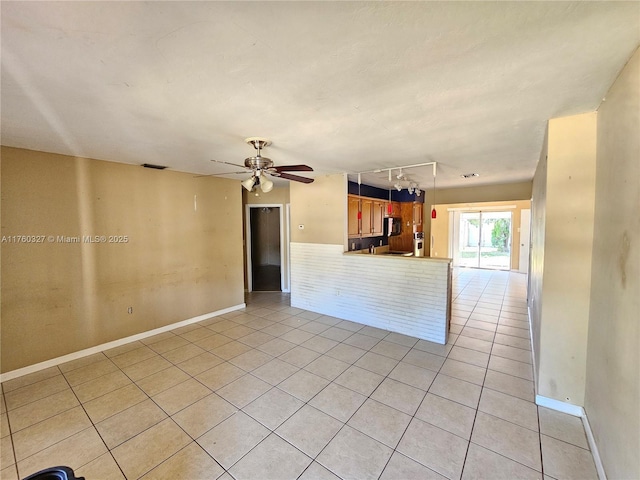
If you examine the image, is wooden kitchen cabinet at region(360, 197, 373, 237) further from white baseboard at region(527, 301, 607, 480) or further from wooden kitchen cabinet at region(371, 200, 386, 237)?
white baseboard at region(527, 301, 607, 480)

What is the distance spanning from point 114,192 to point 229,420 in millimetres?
3295

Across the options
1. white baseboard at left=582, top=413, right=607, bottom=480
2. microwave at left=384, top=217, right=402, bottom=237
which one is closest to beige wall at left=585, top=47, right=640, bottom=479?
white baseboard at left=582, top=413, right=607, bottom=480

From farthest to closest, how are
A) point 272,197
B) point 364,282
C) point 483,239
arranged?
point 483,239 < point 272,197 < point 364,282

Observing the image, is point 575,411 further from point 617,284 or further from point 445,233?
point 445,233

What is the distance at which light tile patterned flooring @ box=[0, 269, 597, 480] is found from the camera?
178 centimetres

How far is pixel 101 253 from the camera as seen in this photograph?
3.48 metres

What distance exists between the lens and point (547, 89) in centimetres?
170

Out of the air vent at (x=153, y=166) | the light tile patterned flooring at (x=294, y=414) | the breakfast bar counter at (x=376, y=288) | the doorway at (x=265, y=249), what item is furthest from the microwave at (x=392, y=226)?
the air vent at (x=153, y=166)

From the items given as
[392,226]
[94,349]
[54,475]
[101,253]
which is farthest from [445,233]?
[54,475]

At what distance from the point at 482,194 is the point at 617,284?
5085mm

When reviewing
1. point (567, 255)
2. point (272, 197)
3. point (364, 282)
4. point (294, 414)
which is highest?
point (272, 197)

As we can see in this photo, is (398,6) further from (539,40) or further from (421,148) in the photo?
(421,148)

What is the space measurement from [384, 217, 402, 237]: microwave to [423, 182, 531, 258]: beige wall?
78 cm

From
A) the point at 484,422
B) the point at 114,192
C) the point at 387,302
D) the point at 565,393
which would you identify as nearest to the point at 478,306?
the point at 387,302
